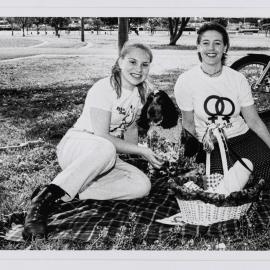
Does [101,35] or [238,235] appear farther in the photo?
[101,35]

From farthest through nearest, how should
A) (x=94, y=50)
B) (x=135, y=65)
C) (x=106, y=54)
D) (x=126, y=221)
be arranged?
(x=106, y=54)
(x=94, y=50)
(x=135, y=65)
(x=126, y=221)

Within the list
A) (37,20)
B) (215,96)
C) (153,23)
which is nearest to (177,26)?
(153,23)

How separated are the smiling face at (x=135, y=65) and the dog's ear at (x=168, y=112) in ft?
0.48

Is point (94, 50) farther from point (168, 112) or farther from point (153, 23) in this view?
point (168, 112)

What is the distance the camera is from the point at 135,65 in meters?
2.53

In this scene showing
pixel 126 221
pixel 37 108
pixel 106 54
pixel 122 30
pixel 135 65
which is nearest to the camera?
pixel 126 221

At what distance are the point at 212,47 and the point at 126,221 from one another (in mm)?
1015

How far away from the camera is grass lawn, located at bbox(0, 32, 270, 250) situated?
116 inches

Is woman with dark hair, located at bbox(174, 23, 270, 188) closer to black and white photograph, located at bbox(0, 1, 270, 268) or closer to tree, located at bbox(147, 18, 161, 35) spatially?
black and white photograph, located at bbox(0, 1, 270, 268)

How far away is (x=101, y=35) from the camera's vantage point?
2926 mm
